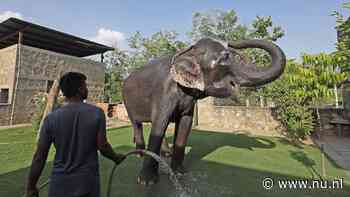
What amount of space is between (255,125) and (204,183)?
32.6 feet

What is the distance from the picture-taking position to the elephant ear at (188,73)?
2928 millimetres

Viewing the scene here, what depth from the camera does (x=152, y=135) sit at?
124 inches

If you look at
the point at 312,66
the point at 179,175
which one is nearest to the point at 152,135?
the point at 179,175

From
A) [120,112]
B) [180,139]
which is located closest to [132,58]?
[120,112]

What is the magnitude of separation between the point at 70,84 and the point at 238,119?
497 inches

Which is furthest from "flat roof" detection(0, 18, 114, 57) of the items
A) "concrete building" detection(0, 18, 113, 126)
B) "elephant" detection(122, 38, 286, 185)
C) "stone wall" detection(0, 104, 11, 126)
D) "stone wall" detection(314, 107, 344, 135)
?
"stone wall" detection(314, 107, 344, 135)

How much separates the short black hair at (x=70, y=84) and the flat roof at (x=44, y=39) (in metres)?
13.0

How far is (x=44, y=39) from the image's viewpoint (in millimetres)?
14586

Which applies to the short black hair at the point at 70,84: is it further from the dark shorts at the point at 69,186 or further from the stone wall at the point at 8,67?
the stone wall at the point at 8,67

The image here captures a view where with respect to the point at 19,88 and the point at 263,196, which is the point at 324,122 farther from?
the point at 19,88

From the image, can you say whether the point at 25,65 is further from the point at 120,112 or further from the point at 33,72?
the point at 120,112

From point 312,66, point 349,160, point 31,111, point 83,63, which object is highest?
point 83,63

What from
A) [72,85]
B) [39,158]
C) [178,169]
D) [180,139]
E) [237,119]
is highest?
[72,85]

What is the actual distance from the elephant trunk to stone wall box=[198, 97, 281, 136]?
912 centimetres
